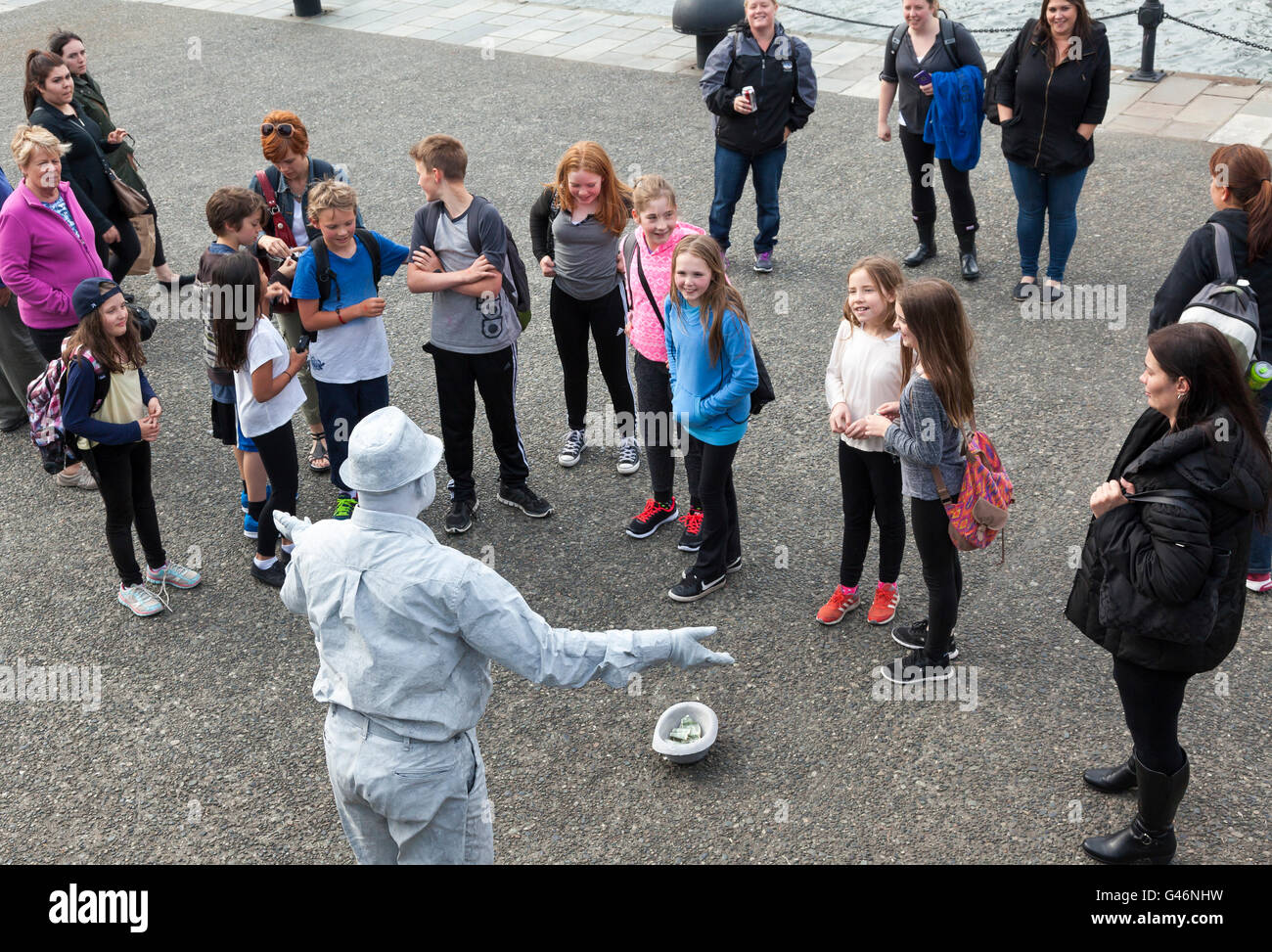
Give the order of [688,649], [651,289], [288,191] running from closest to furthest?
[688,649] < [651,289] < [288,191]

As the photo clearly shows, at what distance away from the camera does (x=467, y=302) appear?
5.91 m

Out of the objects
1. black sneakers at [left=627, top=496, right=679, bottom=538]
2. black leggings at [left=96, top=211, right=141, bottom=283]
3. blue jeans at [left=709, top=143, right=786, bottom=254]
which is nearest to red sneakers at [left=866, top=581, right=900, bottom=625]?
black sneakers at [left=627, top=496, right=679, bottom=538]

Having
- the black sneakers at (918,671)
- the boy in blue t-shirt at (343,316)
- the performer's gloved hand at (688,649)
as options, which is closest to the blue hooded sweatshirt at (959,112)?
the boy in blue t-shirt at (343,316)

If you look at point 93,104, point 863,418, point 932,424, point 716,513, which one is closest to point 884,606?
point 716,513

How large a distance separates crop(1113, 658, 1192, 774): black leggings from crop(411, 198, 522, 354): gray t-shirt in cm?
335

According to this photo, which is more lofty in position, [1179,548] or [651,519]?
[1179,548]

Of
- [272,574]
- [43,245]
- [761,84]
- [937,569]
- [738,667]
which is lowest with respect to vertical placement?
[738,667]

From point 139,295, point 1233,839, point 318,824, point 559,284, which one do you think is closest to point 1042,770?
point 1233,839

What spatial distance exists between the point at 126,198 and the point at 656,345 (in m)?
4.24

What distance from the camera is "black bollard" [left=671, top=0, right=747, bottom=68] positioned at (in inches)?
483

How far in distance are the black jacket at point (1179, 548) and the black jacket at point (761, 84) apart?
5.15 metres

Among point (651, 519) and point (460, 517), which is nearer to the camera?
point (651, 519)

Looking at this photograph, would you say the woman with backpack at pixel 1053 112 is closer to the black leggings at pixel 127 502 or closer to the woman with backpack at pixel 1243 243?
the woman with backpack at pixel 1243 243

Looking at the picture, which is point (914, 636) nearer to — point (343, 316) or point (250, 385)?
point (343, 316)
